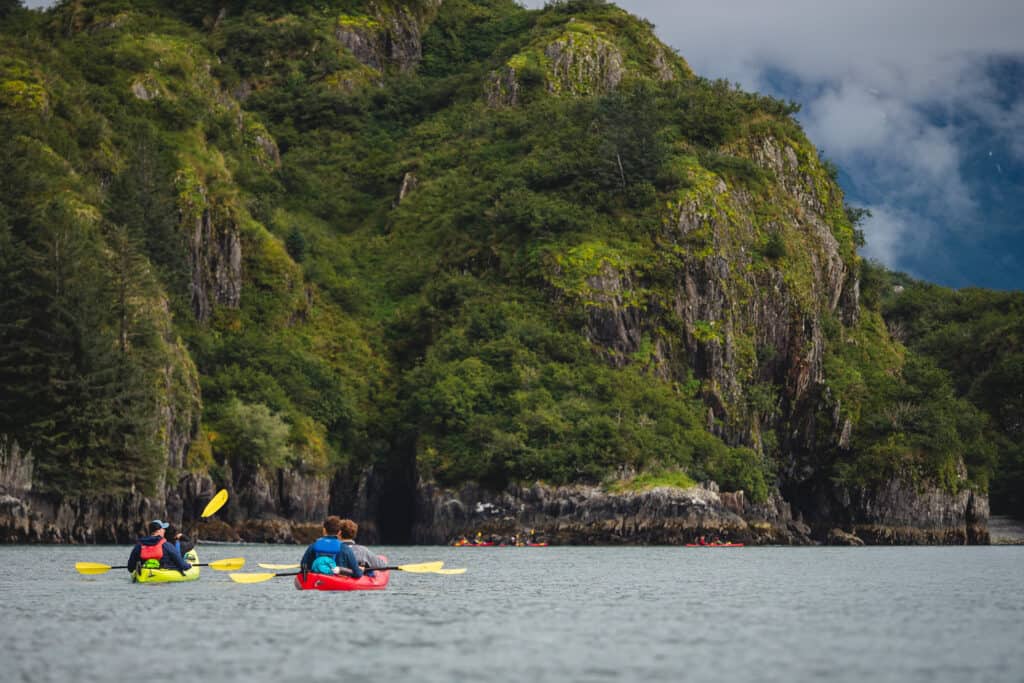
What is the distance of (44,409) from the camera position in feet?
240

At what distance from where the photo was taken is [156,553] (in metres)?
42.0

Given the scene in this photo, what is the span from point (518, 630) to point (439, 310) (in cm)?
9644

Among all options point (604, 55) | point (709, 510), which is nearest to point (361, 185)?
point (604, 55)

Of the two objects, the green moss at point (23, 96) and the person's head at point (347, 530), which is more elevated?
the green moss at point (23, 96)

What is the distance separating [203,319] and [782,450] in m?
58.4

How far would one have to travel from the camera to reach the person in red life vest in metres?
41.6

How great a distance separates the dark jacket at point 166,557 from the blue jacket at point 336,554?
7.40 m

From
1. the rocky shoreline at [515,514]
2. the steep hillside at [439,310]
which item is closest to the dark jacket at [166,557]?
the steep hillside at [439,310]

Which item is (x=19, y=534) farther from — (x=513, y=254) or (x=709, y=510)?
(x=513, y=254)

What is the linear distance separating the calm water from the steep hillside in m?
36.2

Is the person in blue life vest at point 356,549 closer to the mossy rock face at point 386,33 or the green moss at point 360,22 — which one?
the mossy rock face at point 386,33

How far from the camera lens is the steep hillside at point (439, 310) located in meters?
79.4

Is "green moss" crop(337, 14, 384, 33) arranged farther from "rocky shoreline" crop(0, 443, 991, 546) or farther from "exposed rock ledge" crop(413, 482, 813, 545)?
"exposed rock ledge" crop(413, 482, 813, 545)

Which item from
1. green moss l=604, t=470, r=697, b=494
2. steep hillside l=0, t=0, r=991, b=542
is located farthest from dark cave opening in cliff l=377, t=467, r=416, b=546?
green moss l=604, t=470, r=697, b=494
